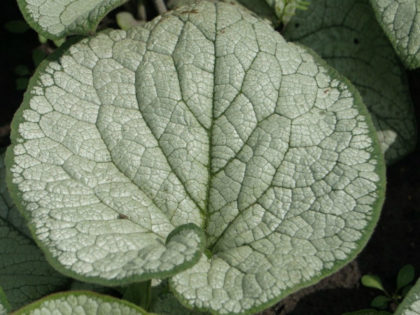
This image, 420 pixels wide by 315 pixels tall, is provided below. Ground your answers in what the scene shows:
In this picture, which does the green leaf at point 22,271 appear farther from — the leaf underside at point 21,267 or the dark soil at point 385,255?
the dark soil at point 385,255

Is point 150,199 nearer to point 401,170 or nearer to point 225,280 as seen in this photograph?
point 225,280

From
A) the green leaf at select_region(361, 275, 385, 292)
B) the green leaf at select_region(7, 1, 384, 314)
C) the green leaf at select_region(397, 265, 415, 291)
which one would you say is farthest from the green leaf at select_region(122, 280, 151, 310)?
the green leaf at select_region(397, 265, 415, 291)

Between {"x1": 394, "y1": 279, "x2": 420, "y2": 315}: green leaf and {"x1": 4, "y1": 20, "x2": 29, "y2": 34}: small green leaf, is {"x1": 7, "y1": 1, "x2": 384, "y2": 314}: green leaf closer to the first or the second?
{"x1": 394, "y1": 279, "x2": 420, "y2": 315}: green leaf

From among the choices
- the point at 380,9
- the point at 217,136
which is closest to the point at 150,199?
the point at 217,136

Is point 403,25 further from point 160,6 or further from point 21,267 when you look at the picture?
point 21,267

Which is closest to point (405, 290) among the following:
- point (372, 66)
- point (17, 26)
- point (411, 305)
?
point (411, 305)

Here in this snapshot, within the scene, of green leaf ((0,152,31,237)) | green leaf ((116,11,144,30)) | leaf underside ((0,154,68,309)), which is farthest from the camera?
green leaf ((116,11,144,30))

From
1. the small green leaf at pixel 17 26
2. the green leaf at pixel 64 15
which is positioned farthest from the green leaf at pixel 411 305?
the small green leaf at pixel 17 26
